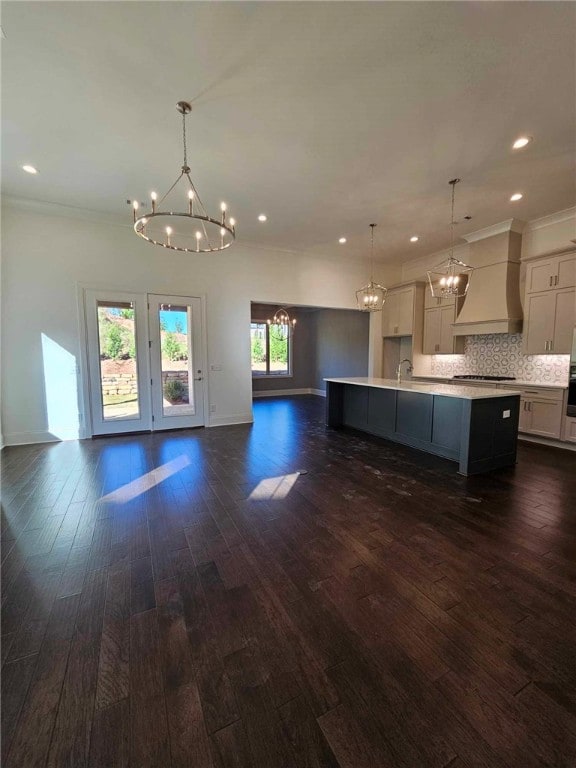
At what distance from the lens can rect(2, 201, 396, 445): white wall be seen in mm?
4621

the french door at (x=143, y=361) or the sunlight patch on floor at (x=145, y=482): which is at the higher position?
the french door at (x=143, y=361)

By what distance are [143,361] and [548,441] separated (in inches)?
265

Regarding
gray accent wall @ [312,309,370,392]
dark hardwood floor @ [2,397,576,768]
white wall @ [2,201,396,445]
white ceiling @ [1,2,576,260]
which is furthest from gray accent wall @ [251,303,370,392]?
dark hardwood floor @ [2,397,576,768]

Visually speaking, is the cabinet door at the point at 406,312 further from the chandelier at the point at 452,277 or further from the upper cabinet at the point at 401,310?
the chandelier at the point at 452,277

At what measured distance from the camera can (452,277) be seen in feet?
14.2

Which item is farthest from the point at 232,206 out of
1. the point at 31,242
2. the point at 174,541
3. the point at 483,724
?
the point at 483,724

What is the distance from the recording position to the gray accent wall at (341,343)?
31.2ft

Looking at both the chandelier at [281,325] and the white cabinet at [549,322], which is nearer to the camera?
the white cabinet at [549,322]

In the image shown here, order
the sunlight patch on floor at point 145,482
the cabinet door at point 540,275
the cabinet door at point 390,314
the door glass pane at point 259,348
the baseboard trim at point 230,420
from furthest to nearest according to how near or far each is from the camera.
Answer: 1. the door glass pane at point 259,348
2. the cabinet door at point 390,314
3. the baseboard trim at point 230,420
4. the cabinet door at point 540,275
5. the sunlight patch on floor at point 145,482

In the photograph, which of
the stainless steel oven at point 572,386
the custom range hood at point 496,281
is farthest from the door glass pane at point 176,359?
the stainless steel oven at point 572,386

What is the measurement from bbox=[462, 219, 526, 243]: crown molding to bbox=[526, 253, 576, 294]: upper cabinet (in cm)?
76

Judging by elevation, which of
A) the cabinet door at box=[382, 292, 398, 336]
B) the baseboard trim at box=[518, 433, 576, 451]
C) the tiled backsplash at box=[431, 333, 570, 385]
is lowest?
the baseboard trim at box=[518, 433, 576, 451]

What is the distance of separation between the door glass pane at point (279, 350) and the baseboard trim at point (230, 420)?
4.53 m

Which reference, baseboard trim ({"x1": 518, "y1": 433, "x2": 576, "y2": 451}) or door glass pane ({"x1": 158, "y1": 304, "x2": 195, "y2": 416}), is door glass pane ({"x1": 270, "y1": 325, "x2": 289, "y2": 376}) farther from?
baseboard trim ({"x1": 518, "y1": 433, "x2": 576, "y2": 451})
